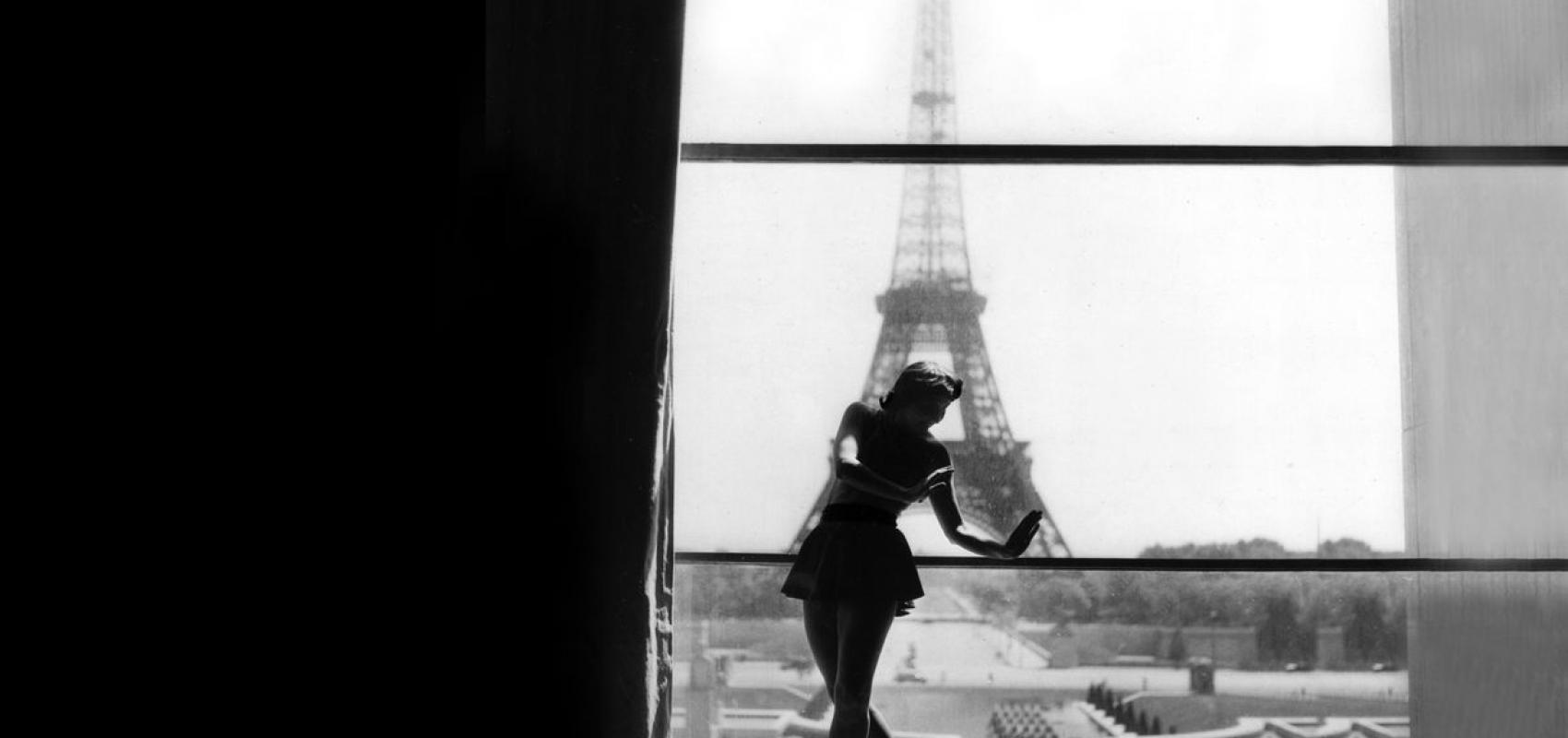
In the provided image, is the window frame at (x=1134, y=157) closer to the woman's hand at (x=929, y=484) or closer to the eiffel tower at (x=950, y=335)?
the eiffel tower at (x=950, y=335)

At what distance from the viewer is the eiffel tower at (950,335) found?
79.8 inches

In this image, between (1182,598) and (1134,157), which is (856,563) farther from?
(1134,157)

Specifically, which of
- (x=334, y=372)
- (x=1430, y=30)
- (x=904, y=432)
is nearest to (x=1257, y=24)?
(x=1430, y=30)

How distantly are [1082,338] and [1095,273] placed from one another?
0.12m

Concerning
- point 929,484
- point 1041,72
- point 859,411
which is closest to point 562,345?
point 859,411

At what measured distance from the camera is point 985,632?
6.68ft

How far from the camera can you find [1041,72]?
2.13 m

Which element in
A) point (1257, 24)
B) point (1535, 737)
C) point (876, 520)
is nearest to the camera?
point (876, 520)

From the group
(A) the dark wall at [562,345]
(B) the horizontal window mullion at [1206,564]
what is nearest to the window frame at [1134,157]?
(B) the horizontal window mullion at [1206,564]

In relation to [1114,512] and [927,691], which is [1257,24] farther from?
[927,691]

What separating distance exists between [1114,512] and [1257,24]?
0.95 meters

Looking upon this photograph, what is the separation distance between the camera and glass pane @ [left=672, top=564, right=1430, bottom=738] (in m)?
2.02

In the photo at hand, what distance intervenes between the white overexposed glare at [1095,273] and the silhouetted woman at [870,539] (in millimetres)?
354

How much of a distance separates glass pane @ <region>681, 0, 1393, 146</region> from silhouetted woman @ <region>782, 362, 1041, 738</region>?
2.06 ft
